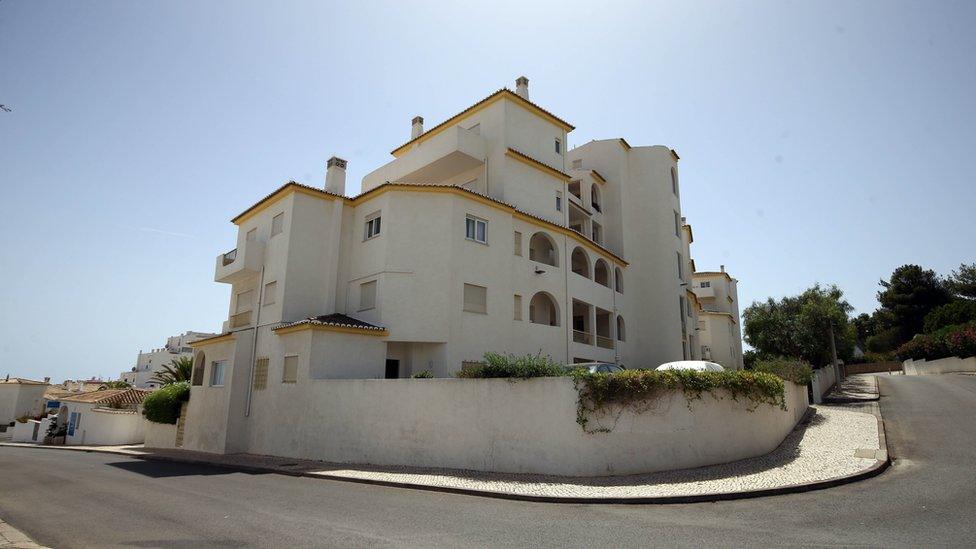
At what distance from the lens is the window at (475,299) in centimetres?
2185

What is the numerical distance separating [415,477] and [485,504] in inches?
130

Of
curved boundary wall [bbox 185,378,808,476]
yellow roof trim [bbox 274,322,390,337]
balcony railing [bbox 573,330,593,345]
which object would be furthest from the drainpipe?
balcony railing [bbox 573,330,593,345]

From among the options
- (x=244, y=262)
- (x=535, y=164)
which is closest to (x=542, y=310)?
(x=535, y=164)

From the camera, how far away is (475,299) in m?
22.1

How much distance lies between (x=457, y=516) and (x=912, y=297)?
82.3m

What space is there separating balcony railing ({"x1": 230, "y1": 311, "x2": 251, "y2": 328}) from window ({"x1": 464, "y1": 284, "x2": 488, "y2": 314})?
31.9 feet

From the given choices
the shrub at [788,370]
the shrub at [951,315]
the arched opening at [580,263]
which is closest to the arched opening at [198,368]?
the arched opening at [580,263]

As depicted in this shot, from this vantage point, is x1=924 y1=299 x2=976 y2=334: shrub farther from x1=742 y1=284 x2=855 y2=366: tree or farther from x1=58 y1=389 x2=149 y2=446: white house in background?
x1=58 y1=389 x2=149 y2=446: white house in background

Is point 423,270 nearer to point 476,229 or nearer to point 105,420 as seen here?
point 476,229

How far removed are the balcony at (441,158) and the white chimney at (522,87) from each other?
14.1ft

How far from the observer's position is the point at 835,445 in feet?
49.4

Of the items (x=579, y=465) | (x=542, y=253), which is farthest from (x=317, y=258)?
(x=579, y=465)

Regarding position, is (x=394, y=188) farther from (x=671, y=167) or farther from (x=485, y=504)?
(x=671, y=167)

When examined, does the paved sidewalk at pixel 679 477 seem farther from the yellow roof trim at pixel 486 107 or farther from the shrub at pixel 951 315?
the shrub at pixel 951 315
